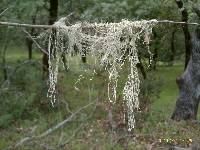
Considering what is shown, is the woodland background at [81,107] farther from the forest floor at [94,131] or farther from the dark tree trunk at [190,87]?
the dark tree trunk at [190,87]

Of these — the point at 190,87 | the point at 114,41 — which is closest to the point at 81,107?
the point at 190,87

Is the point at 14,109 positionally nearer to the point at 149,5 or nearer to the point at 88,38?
the point at 149,5

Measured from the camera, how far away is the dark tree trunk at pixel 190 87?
43.2 feet

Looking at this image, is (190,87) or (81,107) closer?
(190,87)

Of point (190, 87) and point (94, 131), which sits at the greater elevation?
point (190, 87)

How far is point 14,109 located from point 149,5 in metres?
6.26

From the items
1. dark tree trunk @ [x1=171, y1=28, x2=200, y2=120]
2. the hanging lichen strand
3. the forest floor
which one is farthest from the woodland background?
the hanging lichen strand

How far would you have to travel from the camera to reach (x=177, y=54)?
35.8 meters

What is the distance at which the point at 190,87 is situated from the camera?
13.4 meters

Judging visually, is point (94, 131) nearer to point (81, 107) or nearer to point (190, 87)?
point (81, 107)

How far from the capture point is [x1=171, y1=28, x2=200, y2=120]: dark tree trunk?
519 inches

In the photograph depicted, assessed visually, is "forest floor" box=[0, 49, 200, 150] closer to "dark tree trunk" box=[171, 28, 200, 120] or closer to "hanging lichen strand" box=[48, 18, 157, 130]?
"dark tree trunk" box=[171, 28, 200, 120]

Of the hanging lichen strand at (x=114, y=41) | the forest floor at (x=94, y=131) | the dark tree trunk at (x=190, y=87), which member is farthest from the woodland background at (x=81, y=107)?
the hanging lichen strand at (x=114, y=41)

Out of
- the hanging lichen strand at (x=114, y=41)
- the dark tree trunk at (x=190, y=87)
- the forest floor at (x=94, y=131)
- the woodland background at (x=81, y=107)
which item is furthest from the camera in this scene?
the dark tree trunk at (x=190, y=87)
